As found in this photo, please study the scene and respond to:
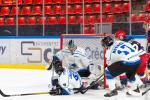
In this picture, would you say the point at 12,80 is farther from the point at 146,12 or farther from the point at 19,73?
the point at 146,12

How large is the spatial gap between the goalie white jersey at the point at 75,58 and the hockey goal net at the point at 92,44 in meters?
0.23

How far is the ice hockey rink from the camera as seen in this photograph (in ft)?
20.8

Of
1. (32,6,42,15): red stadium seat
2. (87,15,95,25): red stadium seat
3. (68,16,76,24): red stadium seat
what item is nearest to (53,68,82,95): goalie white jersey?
(87,15,95,25): red stadium seat

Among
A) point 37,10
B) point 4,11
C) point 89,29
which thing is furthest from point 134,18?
point 4,11

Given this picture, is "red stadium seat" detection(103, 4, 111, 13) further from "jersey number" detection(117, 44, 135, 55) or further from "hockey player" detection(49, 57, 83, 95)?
"jersey number" detection(117, 44, 135, 55)

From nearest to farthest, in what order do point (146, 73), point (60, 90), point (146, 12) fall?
point (60, 90), point (146, 73), point (146, 12)

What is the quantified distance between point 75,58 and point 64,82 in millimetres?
830

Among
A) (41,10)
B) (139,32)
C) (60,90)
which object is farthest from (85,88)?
(41,10)

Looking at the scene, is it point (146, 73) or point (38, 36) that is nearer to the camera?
point (146, 73)

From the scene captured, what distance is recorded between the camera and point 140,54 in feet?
21.4

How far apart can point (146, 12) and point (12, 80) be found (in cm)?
565

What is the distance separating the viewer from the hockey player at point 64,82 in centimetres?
656

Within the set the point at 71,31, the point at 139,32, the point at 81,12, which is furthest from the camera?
the point at 81,12

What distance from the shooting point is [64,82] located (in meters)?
6.54
